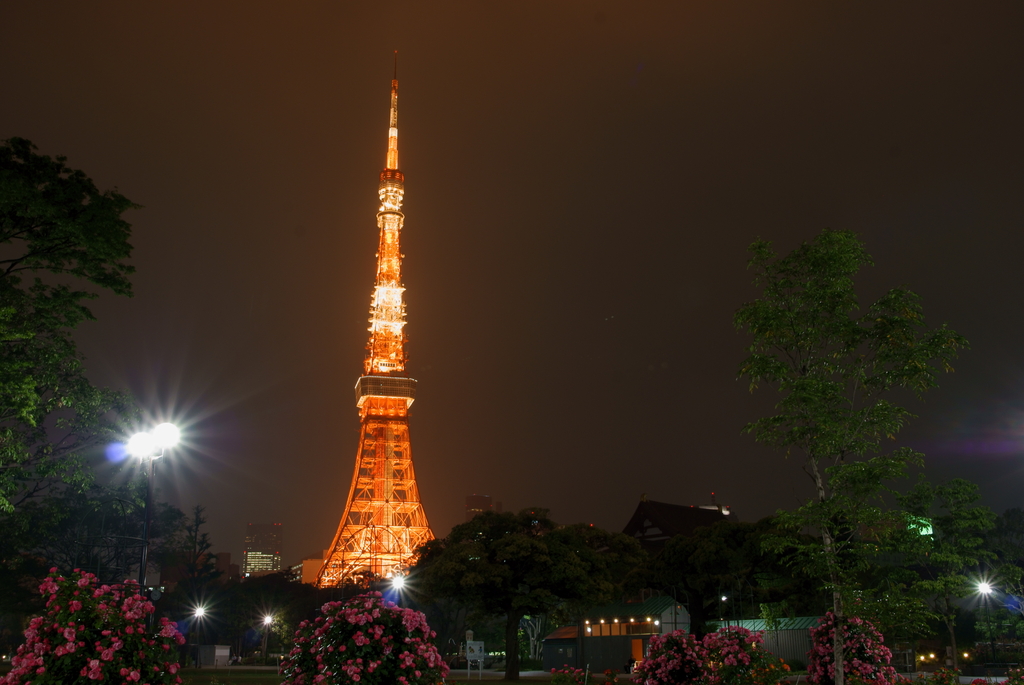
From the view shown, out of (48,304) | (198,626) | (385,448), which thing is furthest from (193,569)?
(48,304)

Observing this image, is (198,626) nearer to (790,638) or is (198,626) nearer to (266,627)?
(266,627)

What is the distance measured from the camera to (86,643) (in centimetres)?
785

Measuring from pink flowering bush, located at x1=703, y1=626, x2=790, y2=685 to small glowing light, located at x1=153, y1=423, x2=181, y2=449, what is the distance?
998 cm

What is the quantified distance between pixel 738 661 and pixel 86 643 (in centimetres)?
998

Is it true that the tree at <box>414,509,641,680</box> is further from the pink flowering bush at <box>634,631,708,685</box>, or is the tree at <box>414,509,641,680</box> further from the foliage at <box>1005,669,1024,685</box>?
the foliage at <box>1005,669,1024,685</box>

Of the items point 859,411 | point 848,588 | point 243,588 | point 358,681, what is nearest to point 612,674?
point 848,588

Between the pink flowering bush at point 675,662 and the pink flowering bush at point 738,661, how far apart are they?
24 cm

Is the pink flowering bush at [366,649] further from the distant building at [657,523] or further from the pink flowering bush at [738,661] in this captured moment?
the distant building at [657,523]

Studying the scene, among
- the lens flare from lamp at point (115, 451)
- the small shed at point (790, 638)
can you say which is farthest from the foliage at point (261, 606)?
the lens flare from lamp at point (115, 451)

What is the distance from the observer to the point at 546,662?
43.7 m

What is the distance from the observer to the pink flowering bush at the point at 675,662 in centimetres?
1383

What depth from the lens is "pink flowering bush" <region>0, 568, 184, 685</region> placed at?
7.70 metres

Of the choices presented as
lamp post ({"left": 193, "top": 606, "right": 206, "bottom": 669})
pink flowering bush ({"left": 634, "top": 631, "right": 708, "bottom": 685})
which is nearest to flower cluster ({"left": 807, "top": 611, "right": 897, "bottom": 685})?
pink flowering bush ({"left": 634, "top": 631, "right": 708, "bottom": 685})

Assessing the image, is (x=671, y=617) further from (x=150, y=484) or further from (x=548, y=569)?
(x=150, y=484)
